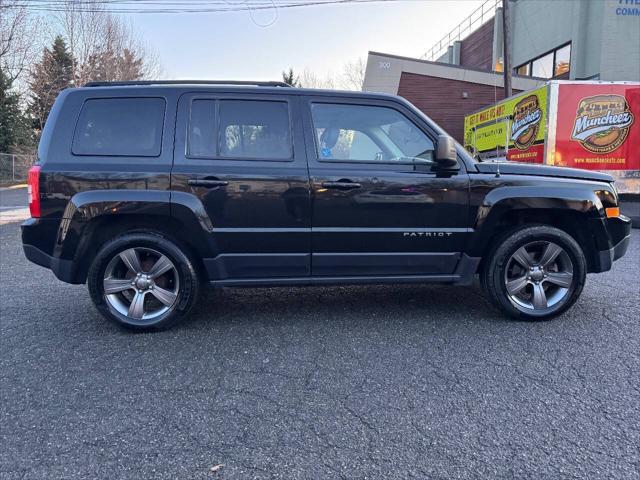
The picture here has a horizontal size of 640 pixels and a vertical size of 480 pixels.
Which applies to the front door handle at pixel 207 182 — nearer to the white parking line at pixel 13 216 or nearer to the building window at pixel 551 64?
the white parking line at pixel 13 216

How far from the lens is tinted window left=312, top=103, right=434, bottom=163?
11.9ft

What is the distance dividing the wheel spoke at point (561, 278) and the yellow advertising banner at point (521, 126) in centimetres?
571

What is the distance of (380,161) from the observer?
3615 millimetres

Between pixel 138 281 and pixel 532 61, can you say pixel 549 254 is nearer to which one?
pixel 138 281

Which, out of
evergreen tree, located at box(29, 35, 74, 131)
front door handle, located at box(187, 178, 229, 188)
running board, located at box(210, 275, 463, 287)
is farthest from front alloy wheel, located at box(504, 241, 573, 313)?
evergreen tree, located at box(29, 35, 74, 131)

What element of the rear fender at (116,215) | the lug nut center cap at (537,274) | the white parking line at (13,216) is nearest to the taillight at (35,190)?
the rear fender at (116,215)

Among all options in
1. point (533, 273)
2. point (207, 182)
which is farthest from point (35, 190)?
point (533, 273)

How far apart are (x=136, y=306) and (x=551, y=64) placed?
21636 mm

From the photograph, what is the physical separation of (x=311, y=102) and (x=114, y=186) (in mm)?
1705

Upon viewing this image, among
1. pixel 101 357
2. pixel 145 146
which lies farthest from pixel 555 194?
pixel 101 357

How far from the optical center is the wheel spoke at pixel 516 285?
3742 millimetres

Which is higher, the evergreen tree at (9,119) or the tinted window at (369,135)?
the evergreen tree at (9,119)

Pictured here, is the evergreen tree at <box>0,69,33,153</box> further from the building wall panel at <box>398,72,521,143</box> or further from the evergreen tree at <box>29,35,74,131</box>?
the building wall panel at <box>398,72,521,143</box>

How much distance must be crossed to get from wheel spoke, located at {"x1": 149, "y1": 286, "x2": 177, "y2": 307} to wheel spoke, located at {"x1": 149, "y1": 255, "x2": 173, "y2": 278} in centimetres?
11
